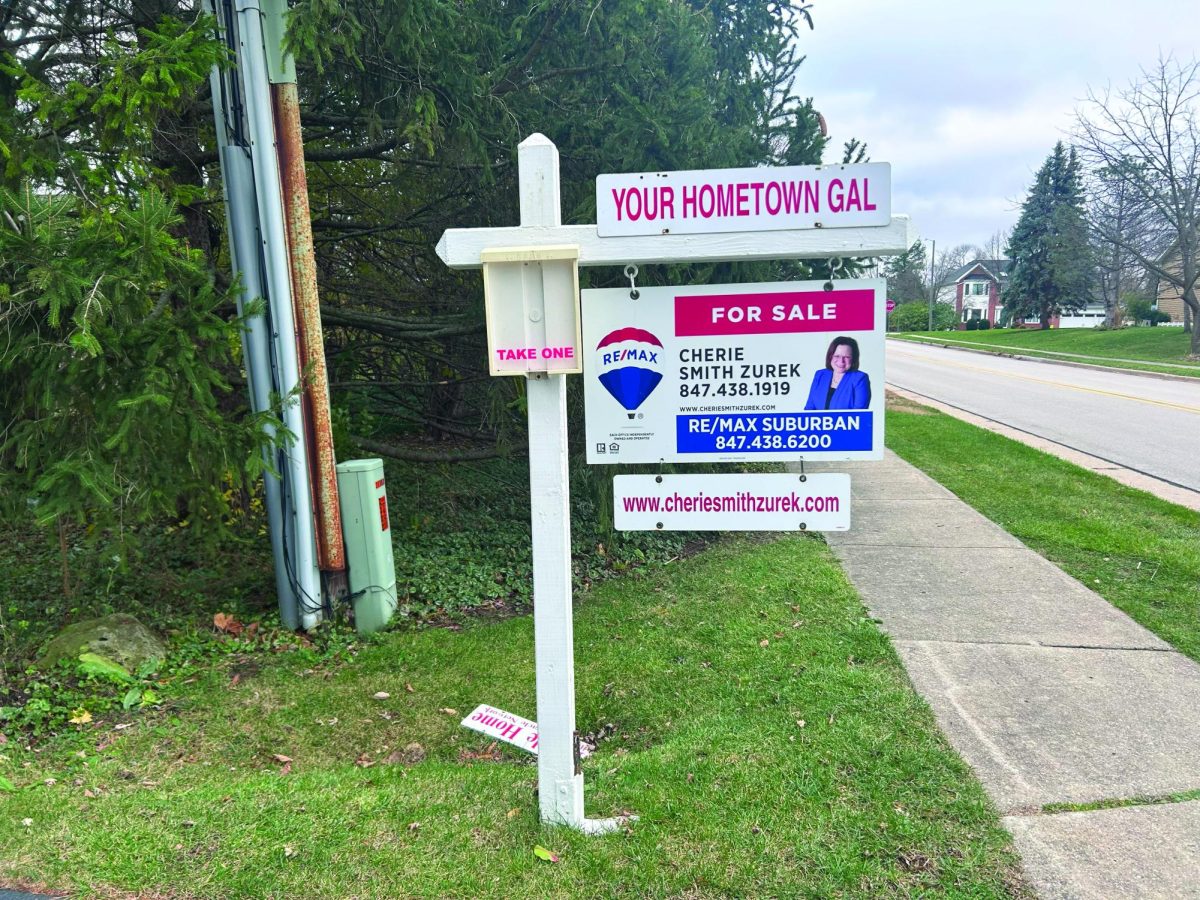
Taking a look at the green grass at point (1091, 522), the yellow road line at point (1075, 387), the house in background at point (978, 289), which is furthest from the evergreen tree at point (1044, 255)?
the green grass at point (1091, 522)

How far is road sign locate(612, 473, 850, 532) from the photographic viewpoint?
2.92 metres

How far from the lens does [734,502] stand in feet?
9.71

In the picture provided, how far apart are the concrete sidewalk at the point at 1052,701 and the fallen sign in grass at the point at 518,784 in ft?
0.64

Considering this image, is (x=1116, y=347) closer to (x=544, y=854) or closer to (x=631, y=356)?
(x=631, y=356)

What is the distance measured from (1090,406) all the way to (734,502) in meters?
17.0

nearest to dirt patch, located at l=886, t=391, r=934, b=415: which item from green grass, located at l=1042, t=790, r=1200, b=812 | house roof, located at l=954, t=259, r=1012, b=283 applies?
green grass, located at l=1042, t=790, r=1200, b=812

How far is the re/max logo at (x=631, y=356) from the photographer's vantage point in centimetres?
293

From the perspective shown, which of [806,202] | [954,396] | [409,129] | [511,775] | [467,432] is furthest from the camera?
[954,396]

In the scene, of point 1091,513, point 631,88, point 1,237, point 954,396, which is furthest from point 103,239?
point 954,396

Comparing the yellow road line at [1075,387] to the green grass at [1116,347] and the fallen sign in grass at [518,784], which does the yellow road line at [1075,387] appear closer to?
the green grass at [1116,347]

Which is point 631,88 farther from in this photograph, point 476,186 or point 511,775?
point 511,775

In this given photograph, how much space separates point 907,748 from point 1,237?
462 centimetres

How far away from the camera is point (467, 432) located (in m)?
7.86

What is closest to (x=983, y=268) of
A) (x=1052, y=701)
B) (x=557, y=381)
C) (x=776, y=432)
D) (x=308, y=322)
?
(x=1052, y=701)
